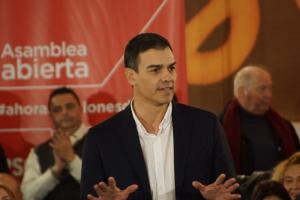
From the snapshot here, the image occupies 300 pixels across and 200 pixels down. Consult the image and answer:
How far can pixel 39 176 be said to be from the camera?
461cm

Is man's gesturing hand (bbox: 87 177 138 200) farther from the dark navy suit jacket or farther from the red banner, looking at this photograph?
the red banner

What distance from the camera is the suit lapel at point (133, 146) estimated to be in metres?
2.61

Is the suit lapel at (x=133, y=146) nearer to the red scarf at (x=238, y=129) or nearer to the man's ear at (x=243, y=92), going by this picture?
the red scarf at (x=238, y=129)

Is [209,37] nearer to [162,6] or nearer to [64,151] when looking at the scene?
[162,6]

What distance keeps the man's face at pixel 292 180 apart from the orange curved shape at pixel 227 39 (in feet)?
3.91

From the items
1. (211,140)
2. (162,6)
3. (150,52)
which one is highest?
(162,6)

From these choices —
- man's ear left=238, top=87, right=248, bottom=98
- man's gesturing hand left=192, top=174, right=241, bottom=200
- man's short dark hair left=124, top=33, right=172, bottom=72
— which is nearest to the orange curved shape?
man's ear left=238, top=87, right=248, bottom=98

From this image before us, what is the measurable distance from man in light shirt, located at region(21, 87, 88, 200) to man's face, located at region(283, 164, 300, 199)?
1.21m

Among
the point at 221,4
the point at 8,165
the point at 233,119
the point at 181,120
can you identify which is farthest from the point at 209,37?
the point at 181,120

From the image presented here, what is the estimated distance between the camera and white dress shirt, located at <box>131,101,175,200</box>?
2.62 meters

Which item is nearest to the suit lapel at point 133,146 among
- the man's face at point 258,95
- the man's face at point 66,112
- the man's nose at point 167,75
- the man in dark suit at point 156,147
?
the man in dark suit at point 156,147

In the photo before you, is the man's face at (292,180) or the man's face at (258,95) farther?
the man's face at (258,95)

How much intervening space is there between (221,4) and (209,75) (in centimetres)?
50

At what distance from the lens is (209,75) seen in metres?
5.33
